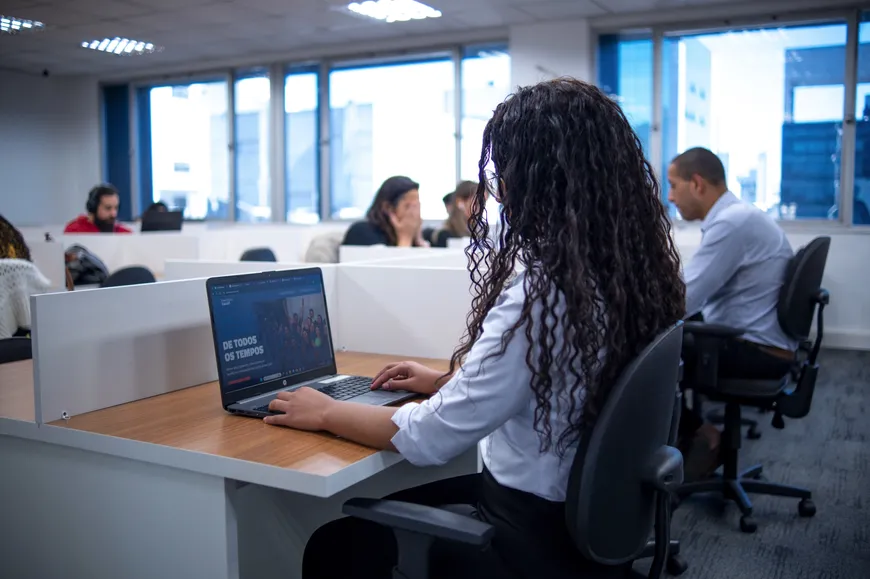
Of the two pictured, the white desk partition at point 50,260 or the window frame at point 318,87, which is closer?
the white desk partition at point 50,260

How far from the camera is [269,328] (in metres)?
1.67

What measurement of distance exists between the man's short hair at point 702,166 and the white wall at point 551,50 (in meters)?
3.74

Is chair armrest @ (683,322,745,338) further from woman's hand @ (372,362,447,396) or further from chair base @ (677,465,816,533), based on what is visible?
woman's hand @ (372,362,447,396)

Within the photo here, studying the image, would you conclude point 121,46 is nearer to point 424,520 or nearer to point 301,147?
point 301,147

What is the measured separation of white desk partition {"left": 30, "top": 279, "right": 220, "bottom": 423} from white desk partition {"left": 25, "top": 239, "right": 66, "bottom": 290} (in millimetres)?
2944

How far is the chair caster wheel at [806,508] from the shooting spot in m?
2.71

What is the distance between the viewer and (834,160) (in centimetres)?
626

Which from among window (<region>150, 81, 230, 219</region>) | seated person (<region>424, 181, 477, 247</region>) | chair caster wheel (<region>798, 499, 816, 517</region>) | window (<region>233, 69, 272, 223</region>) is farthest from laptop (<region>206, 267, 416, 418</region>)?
window (<region>150, 81, 230, 219</region>)

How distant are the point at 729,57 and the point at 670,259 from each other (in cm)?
593

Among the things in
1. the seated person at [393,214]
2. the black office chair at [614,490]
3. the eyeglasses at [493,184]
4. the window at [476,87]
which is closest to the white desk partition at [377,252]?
the seated person at [393,214]

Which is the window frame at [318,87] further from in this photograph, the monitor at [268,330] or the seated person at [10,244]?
the monitor at [268,330]

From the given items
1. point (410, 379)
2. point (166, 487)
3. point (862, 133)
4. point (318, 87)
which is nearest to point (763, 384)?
point (410, 379)

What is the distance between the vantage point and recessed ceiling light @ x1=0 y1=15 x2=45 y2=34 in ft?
22.5

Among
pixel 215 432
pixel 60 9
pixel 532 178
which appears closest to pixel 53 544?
pixel 215 432
